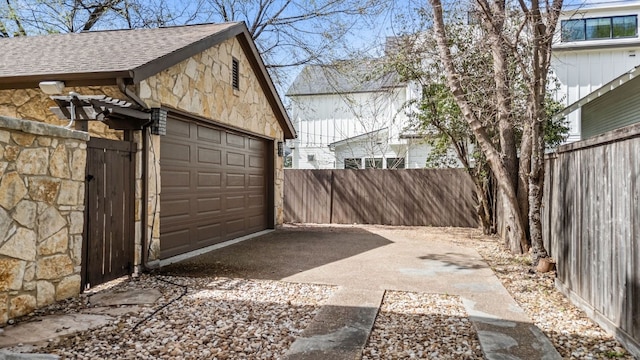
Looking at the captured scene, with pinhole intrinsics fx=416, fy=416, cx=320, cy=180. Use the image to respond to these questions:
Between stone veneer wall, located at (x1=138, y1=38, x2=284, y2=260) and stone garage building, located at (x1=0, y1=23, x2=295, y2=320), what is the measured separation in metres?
0.02

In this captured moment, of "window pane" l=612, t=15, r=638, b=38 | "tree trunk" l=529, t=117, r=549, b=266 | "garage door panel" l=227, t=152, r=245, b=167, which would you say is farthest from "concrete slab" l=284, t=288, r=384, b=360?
"window pane" l=612, t=15, r=638, b=38

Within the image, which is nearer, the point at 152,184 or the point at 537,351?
the point at 537,351

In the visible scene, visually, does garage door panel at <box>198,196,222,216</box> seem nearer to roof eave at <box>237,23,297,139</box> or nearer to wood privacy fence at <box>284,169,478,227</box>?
roof eave at <box>237,23,297,139</box>

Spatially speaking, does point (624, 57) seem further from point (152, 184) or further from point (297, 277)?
point (152, 184)

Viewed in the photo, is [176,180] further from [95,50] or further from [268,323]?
[268,323]

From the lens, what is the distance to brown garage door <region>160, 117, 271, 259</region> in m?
6.62

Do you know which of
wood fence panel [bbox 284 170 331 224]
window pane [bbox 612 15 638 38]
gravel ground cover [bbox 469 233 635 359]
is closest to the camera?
gravel ground cover [bbox 469 233 635 359]

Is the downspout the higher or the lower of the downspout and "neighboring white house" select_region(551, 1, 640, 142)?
the lower

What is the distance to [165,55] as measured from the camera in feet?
19.4

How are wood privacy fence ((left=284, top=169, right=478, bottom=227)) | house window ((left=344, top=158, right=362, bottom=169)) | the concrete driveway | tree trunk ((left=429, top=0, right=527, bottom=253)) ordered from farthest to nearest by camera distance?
house window ((left=344, top=158, right=362, bottom=169)) → wood privacy fence ((left=284, top=169, right=478, bottom=227)) → tree trunk ((left=429, top=0, right=527, bottom=253)) → the concrete driveway

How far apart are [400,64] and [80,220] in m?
7.39

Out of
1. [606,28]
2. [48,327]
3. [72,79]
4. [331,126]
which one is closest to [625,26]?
[606,28]

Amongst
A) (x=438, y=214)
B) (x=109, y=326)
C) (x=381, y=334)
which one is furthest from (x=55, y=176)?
(x=438, y=214)

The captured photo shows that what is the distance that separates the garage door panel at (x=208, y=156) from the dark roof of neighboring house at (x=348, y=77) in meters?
4.52
